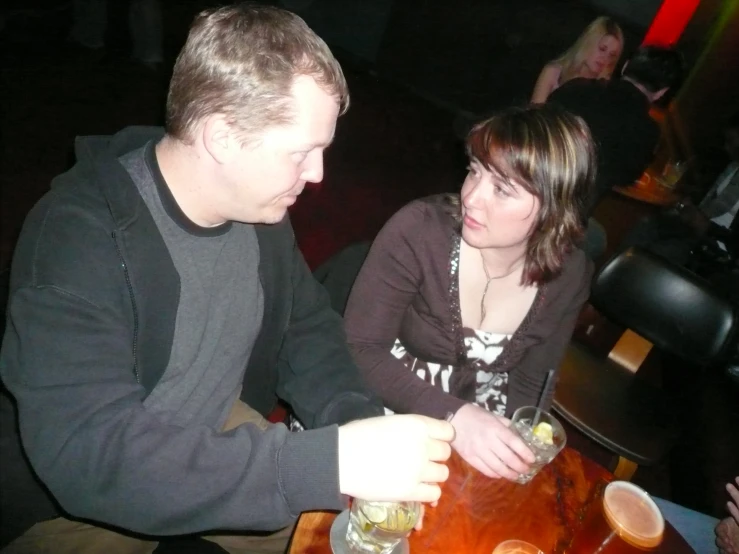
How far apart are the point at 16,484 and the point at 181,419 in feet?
1.07

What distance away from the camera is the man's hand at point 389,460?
81 centimetres

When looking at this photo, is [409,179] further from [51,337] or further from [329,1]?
[51,337]

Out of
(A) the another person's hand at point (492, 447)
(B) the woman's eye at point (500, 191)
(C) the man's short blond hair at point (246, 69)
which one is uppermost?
(C) the man's short blond hair at point (246, 69)

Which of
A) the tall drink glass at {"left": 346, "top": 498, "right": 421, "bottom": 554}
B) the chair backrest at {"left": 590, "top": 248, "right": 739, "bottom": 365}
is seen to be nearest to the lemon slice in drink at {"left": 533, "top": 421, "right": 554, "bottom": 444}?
the tall drink glass at {"left": 346, "top": 498, "right": 421, "bottom": 554}

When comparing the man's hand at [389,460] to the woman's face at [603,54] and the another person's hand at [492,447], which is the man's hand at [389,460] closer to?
the another person's hand at [492,447]

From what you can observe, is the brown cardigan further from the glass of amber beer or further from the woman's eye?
the glass of amber beer

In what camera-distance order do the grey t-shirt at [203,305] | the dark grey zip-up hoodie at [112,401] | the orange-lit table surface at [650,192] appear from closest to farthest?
1. the dark grey zip-up hoodie at [112,401]
2. the grey t-shirt at [203,305]
3. the orange-lit table surface at [650,192]

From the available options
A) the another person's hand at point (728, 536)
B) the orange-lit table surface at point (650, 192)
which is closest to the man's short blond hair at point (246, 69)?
the another person's hand at point (728, 536)

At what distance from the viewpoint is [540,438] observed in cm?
117

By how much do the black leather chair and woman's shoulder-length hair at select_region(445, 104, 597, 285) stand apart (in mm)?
709

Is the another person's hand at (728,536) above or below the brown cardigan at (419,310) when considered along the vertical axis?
below

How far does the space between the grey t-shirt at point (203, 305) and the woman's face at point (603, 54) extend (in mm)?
3137

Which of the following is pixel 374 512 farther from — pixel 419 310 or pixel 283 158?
pixel 419 310

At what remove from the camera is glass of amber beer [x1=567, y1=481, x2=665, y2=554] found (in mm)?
1023
